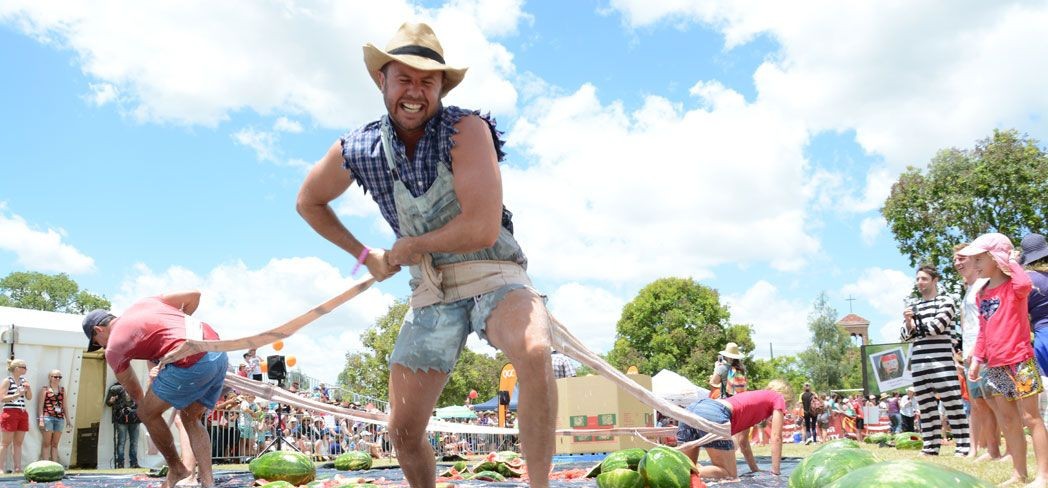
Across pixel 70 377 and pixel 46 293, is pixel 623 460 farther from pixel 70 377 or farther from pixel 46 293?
pixel 46 293

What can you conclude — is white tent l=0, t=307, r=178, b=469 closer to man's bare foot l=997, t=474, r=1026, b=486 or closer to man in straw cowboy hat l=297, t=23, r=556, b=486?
man in straw cowboy hat l=297, t=23, r=556, b=486

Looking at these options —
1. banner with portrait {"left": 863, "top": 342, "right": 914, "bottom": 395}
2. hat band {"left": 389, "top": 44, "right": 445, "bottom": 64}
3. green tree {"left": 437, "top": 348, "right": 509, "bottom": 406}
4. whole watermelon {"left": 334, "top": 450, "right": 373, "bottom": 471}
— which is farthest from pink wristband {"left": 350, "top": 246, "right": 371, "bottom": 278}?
green tree {"left": 437, "top": 348, "right": 509, "bottom": 406}

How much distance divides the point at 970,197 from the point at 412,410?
30498 mm

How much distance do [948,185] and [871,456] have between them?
2983 cm

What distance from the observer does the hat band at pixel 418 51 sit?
3406 mm

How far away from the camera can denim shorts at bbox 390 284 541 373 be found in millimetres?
3514

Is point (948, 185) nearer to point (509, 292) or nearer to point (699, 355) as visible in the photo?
point (699, 355)

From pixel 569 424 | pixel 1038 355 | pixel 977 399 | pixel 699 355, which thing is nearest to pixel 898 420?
pixel 569 424

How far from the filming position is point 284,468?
6.94 meters

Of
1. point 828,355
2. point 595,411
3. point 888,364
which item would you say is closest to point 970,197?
point 888,364

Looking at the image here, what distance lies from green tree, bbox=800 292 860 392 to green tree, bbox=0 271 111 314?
218 ft

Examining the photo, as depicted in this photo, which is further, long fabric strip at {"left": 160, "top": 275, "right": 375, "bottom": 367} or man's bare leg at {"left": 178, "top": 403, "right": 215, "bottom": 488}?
man's bare leg at {"left": 178, "top": 403, "right": 215, "bottom": 488}

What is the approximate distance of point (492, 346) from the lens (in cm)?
354

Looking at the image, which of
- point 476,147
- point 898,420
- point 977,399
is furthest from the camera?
point 898,420
